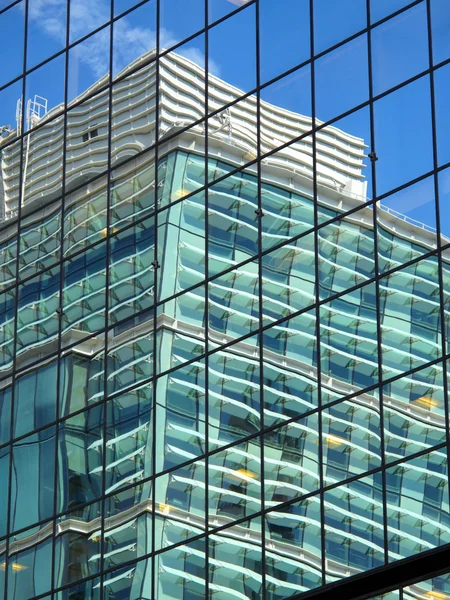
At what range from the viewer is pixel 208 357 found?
123 ft

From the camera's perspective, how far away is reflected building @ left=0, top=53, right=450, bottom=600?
112ft

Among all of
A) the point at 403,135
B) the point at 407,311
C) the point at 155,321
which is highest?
the point at 403,135

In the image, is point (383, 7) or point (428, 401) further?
point (383, 7)

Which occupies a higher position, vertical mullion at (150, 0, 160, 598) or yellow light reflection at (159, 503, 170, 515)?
vertical mullion at (150, 0, 160, 598)

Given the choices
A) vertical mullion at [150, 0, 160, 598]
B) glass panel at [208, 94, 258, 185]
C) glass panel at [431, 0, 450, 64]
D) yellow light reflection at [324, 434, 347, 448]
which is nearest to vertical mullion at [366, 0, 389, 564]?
yellow light reflection at [324, 434, 347, 448]

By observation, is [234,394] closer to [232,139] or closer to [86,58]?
[232,139]

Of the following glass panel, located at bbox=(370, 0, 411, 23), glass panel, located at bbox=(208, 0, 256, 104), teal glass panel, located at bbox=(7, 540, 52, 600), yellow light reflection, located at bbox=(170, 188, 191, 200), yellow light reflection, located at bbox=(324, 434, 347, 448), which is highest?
glass panel, located at bbox=(208, 0, 256, 104)

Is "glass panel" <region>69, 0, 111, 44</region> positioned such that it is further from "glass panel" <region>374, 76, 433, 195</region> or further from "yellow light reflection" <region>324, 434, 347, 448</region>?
"yellow light reflection" <region>324, 434, 347, 448</region>

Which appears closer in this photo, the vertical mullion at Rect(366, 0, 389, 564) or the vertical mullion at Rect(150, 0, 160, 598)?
the vertical mullion at Rect(366, 0, 389, 564)

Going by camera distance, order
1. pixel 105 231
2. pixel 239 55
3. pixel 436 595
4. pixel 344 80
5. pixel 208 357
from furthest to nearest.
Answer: pixel 105 231 < pixel 239 55 < pixel 208 357 < pixel 344 80 < pixel 436 595

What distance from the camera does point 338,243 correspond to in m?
36.2

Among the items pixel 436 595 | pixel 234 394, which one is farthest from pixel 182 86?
pixel 436 595

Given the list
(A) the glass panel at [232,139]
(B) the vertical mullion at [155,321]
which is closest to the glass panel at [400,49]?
(A) the glass panel at [232,139]

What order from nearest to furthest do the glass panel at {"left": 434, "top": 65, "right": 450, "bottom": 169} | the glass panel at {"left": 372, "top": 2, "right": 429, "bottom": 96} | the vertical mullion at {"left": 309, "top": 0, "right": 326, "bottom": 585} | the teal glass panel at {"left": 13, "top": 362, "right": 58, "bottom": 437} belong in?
the vertical mullion at {"left": 309, "top": 0, "right": 326, "bottom": 585} → the glass panel at {"left": 434, "top": 65, "right": 450, "bottom": 169} → the glass panel at {"left": 372, "top": 2, "right": 429, "bottom": 96} → the teal glass panel at {"left": 13, "top": 362, "right": 58, "bottom": 437}
